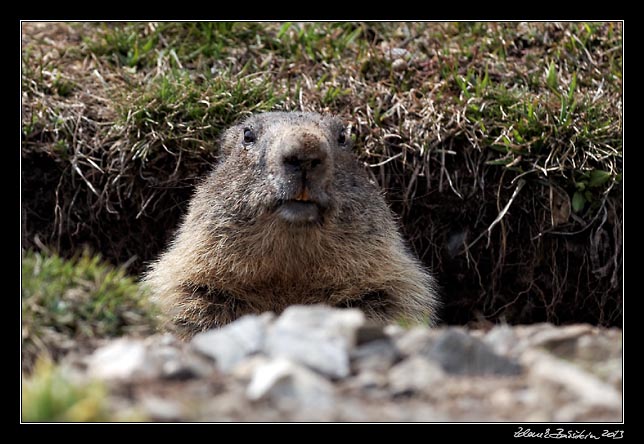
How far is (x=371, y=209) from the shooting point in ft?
21.9

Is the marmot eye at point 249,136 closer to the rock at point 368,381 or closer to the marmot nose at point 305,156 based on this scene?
the marmot nose at point 305,156

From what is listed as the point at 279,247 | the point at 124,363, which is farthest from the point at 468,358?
the point at 279,247

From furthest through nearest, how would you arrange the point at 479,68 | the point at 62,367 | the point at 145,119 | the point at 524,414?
the point at 479,68
the point at 145,119
the point at 62,367
the point at 524,414

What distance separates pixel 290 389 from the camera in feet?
11.0

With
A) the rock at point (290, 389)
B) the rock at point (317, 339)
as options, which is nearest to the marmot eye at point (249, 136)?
the rock at point (317, 339)

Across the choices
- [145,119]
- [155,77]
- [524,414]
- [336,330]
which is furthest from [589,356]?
[155,77]

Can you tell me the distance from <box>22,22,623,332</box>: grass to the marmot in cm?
129

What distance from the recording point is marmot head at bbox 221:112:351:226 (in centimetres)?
570

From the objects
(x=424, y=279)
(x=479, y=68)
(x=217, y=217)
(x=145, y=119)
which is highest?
(x=479, y=68)

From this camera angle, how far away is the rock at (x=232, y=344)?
373 cm

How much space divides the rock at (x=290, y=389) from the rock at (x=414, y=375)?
0.25m

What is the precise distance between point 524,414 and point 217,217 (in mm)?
3561

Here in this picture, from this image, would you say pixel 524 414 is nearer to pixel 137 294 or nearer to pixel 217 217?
pixel 137 294

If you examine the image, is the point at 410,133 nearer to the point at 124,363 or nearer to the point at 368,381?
the point at 368,381
